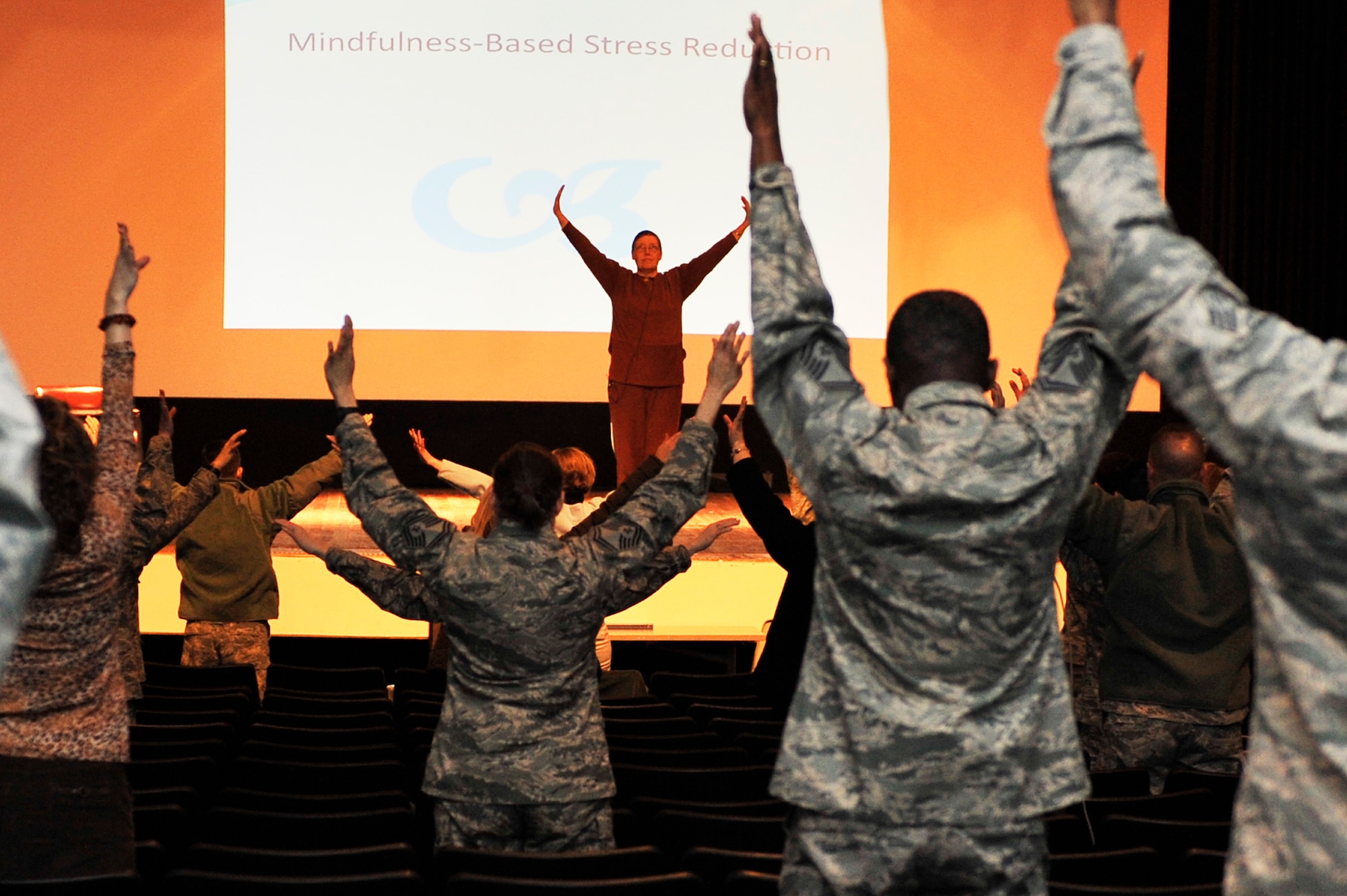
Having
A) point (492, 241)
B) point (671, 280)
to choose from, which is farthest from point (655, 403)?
point (492, 241)

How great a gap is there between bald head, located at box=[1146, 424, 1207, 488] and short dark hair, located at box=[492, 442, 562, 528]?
1665mm

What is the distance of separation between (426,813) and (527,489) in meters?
1.02

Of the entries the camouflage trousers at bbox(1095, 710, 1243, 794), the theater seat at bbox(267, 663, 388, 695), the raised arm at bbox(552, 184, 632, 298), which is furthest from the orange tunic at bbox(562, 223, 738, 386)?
the camouflage trousers at bbox(1095, 710, 1243, 794)

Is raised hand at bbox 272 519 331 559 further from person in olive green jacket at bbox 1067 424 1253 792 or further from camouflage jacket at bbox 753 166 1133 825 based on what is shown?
person in olive green jacket at bbox 1067 424 1253 792

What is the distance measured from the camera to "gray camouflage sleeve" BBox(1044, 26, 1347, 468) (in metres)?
1.14

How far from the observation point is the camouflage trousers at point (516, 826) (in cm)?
262

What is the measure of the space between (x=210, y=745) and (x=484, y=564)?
4.78 feet

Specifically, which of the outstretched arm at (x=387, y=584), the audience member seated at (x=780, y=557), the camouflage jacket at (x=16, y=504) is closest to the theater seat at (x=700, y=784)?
the audience member seated at (x=780, y=557)

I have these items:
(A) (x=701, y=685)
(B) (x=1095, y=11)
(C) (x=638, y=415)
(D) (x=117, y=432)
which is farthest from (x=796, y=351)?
(C) (x=638, y=415)

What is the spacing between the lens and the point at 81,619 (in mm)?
2367

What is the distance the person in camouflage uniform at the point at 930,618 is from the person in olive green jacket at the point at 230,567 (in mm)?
3750

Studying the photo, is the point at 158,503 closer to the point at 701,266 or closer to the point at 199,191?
the point at 701,266

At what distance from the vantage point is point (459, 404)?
1026 cm

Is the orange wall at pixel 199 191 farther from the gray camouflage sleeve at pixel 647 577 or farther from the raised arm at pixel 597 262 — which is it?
the gray camouflage sleeve at pixel 647 577
